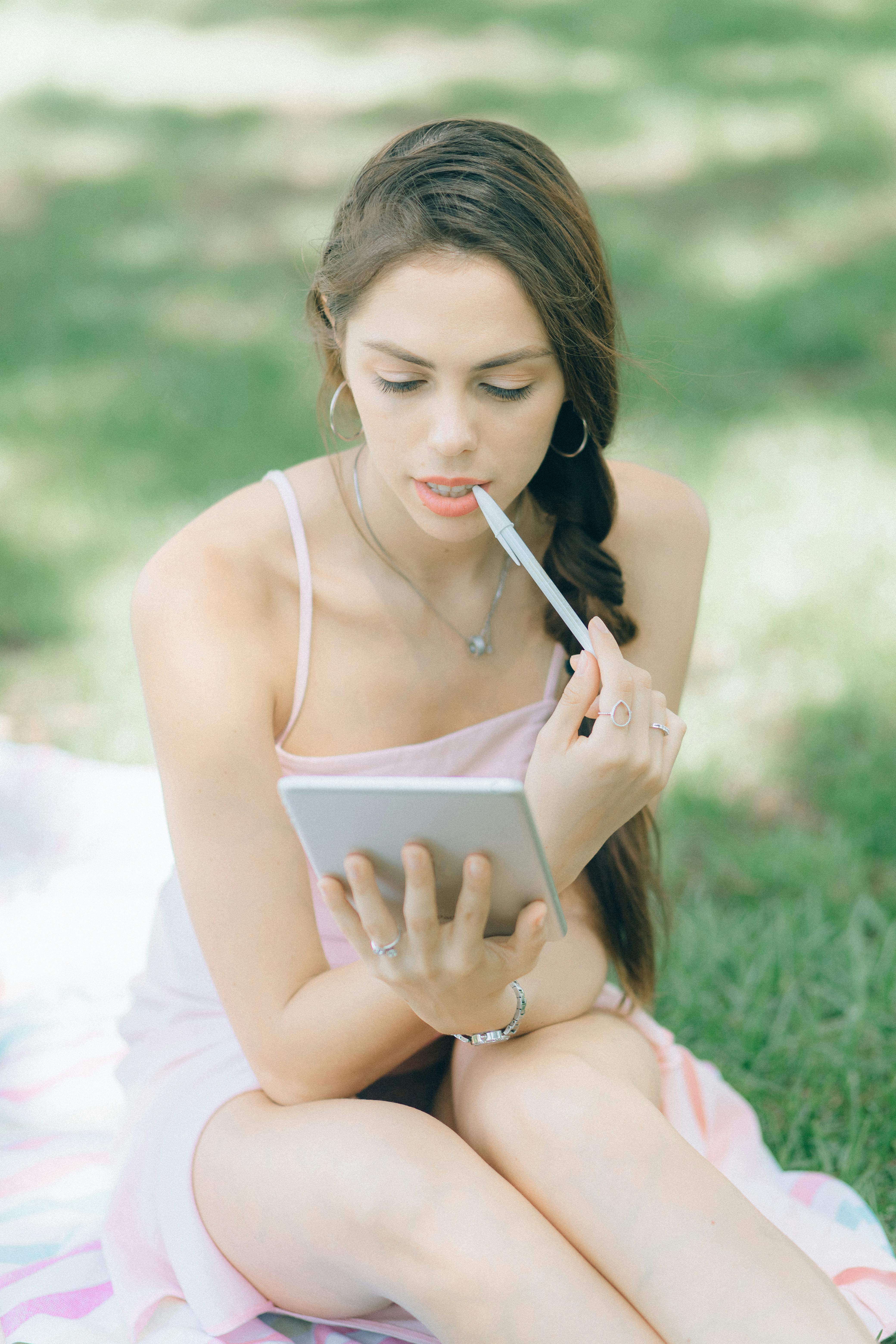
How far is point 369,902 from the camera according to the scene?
1.41 m

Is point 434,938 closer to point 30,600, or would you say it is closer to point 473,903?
point 473,903

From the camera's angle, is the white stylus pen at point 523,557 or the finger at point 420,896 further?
the white stylus pen at point 523,557

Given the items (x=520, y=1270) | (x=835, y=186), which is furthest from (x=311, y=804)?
(x=835, y=186)

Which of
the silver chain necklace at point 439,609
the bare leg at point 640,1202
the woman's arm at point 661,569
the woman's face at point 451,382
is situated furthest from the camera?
the woman's arm at point 661,569

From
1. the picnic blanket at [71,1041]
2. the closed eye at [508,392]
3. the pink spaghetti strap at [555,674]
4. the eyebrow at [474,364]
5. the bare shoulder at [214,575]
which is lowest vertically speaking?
the picnic blanket at [71,1041]

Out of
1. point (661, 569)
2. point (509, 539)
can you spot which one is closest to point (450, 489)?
point (509, 539)

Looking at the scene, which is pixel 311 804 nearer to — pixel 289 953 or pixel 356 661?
pixel 289 953

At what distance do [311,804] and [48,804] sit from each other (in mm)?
1849

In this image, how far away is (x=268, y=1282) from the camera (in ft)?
5.83

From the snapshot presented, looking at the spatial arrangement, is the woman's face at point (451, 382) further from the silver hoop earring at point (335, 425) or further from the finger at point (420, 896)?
the finger at point (420, 896)

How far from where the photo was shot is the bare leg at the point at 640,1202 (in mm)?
1530

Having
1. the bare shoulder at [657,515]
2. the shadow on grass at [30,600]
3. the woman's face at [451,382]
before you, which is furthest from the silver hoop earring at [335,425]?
the shadow on grass at [30,600]

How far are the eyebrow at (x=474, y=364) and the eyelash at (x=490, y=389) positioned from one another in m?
0.02

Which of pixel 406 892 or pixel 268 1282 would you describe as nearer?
pixel 406 892
